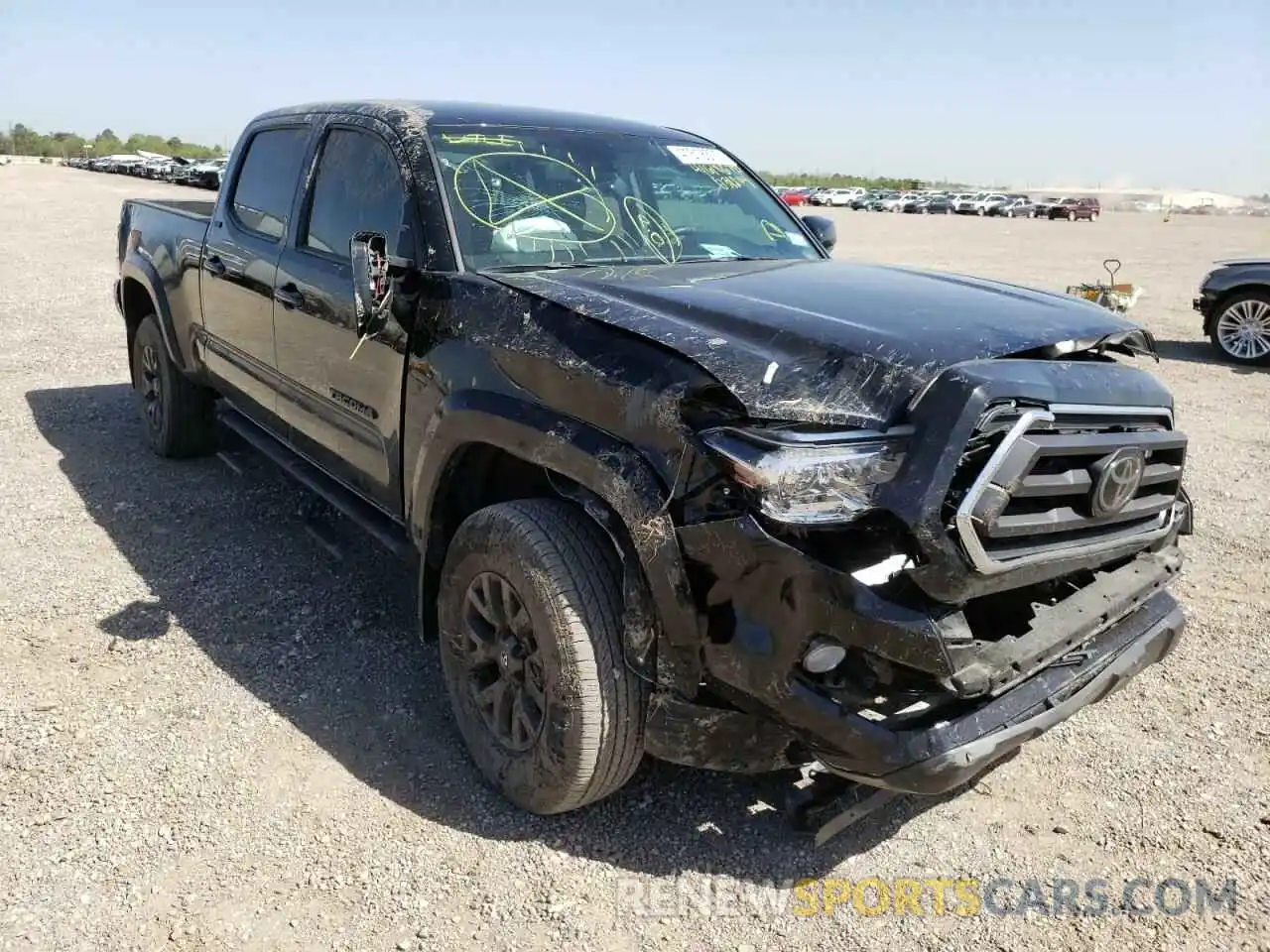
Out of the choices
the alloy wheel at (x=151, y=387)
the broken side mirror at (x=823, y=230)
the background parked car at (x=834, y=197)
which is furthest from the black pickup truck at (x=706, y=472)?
the background parked car at (x=834, y=197)

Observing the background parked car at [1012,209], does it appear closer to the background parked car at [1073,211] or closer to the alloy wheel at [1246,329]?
the background parked car at [1073,211]

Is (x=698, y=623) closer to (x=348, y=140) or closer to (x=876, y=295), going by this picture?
(x=876, y=295)

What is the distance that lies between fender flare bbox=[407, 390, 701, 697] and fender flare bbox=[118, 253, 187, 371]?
331 cm

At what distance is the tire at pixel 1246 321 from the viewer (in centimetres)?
1008

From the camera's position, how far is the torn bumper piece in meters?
2.14

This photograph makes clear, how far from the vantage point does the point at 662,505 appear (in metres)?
2.27

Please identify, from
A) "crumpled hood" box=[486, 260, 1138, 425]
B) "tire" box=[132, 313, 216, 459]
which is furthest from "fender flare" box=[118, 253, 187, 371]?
"crumpled hood" box=[486, 260, 1138, 425]

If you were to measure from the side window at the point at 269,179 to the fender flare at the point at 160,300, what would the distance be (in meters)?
1.03

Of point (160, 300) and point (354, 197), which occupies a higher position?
point (354, 197)

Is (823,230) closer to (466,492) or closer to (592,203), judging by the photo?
(592,203)

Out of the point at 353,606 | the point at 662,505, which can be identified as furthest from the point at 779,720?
the point at 353,606

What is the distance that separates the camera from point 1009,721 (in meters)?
2.25

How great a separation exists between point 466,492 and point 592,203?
1.19m

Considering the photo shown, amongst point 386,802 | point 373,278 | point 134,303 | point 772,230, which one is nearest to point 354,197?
point 373,278
